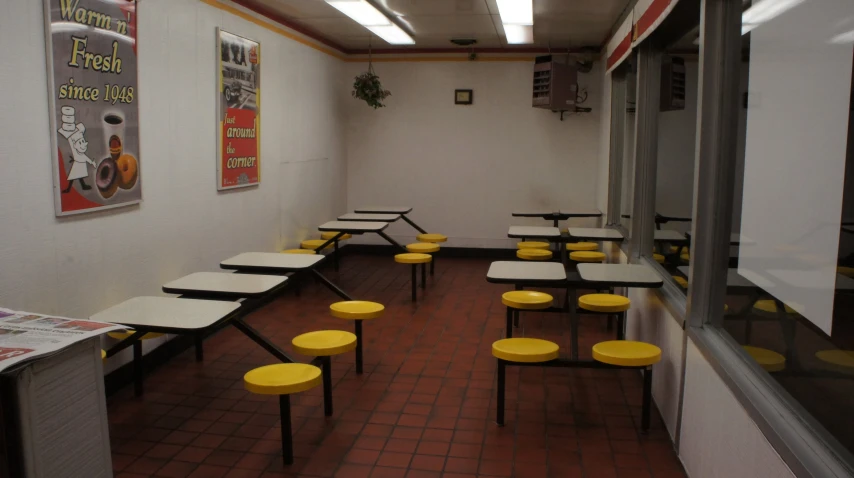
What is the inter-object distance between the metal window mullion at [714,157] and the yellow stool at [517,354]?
880 millimetres

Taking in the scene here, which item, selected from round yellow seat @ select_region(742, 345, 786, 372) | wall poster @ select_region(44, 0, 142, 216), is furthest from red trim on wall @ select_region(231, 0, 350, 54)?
round yellow seat @ select_region(742, 345, 786, 372)

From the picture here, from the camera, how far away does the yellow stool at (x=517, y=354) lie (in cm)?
407

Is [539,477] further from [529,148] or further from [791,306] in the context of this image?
[529,148]

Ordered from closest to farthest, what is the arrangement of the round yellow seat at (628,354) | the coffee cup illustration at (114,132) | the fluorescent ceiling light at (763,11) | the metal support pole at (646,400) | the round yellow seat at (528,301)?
the fluorescent ceiling light at (763,11), the round yellow seat at (628,354), the metal support pole at (646,400), the coffee cup illustration at (114,132), the round yellow seat at (528,301)

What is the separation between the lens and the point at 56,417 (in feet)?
7.49

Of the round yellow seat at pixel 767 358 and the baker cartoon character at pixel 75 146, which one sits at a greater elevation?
the baker cartoon character at pixel 75 146

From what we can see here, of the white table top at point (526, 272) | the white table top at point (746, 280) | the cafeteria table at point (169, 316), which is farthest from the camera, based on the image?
the white table top at point (526, 272)

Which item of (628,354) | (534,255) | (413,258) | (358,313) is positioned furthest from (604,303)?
(413,258)

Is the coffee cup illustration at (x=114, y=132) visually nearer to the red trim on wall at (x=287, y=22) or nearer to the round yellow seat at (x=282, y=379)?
the round yellow seat at (x=282, y=379)

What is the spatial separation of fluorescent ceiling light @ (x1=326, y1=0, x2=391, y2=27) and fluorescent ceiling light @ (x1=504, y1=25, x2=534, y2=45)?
54.1 inches

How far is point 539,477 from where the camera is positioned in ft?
11.6

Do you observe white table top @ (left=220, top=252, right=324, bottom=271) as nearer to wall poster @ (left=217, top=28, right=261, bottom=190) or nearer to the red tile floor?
the red tile floor

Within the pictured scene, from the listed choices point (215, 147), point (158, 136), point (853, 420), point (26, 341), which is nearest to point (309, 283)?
point (215, 147)

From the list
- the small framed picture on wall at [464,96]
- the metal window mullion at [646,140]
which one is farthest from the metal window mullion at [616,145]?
the small framed picture on wall at [464,96]
